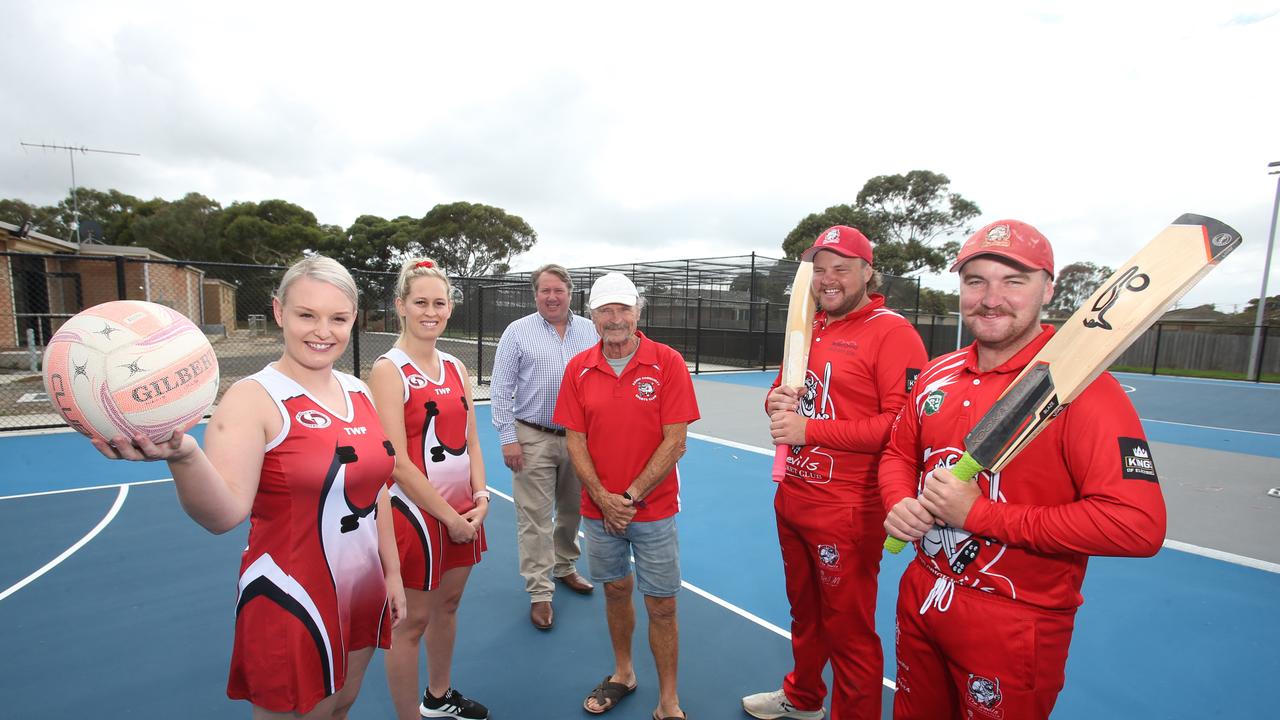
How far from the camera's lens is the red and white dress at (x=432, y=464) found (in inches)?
95.1

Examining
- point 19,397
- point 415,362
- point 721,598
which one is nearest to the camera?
point 415,362

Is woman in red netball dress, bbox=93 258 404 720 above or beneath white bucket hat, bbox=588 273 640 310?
beneath

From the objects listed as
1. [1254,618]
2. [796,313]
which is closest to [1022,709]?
[796,313]

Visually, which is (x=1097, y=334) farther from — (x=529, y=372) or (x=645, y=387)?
(x=529, y=372)

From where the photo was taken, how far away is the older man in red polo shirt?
2.65 meters

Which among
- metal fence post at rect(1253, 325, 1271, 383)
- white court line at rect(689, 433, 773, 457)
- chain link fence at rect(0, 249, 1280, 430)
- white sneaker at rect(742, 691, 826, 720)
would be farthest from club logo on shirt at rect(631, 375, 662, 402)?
metal fence post at rect(1253, 325, 1271, 383)

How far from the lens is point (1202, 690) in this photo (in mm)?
2854

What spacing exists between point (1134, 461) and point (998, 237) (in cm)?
71

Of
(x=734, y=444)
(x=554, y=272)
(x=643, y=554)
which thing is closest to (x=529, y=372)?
(x=554, y=272)

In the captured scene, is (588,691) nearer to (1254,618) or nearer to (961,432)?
(961,432)

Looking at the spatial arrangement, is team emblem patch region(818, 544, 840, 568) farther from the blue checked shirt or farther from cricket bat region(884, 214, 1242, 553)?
the blue checked shirt

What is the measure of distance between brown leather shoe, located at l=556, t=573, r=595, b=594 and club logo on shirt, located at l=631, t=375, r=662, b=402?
6.39 feet

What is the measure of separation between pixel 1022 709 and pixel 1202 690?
91.0 inches

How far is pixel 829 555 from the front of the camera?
2.42m
